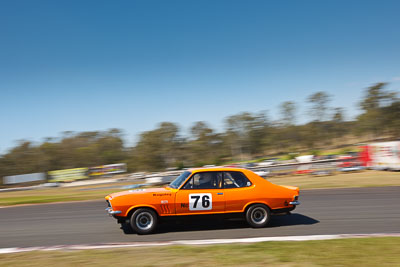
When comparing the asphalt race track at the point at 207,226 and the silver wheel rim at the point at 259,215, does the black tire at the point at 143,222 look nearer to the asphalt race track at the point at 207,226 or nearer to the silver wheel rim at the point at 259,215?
the asphalt race track at the point at 207,226

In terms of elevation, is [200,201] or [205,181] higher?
[205,181]

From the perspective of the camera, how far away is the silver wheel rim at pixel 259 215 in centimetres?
768

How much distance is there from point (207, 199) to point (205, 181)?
0.41 meters

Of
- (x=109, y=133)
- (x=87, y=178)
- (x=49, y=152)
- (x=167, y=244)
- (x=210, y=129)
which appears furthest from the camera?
(x=109, y=133)

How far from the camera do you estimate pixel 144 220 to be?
7.41 meters

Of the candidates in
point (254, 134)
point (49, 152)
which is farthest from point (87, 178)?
point (254, 134)

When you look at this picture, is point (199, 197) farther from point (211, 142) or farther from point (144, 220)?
point (211, 142)

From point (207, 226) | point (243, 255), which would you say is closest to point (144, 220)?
point (207, 226)

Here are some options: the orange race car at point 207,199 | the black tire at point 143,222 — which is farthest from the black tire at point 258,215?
the black tire at point 143,222

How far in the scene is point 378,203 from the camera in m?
10.8

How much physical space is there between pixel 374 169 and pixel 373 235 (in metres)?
19.9

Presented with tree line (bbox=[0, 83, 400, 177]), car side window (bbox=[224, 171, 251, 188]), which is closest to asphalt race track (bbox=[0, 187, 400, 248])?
car side window (bbox=[224, 171, 251, 188])

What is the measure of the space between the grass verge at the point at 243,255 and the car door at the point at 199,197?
1.48m

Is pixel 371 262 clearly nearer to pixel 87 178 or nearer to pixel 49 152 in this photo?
pixel 87 178
